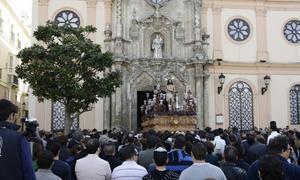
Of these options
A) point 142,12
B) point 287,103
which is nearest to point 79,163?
point 142,12

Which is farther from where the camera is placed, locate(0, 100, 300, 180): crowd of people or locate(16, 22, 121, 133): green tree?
locate(16, 22, 121, 133): green tree

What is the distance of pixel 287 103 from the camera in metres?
32.7

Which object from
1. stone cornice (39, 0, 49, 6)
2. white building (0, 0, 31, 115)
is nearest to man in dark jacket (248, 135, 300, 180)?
stone cornice (39, 0, 49, 6)

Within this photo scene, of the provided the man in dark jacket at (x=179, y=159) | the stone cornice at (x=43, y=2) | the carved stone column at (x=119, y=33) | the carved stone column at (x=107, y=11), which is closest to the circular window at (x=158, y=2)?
the carved stone column at (x=119, y=33)

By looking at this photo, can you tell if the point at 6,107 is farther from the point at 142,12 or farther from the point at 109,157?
the point at 142,12

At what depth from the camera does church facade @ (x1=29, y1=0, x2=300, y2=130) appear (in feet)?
98.7

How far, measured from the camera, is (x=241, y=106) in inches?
1265

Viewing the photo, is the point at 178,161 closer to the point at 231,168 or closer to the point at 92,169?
the point at 231,168

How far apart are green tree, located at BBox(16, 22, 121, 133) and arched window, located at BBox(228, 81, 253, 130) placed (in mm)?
12997

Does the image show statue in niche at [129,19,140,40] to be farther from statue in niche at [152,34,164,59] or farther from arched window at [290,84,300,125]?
arched window at [290,84,300,125]

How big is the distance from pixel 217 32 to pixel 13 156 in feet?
94.2

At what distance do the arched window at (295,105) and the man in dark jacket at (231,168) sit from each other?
89.5ft

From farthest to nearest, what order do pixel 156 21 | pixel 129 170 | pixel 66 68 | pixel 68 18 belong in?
pixel 156 21 < pixel 68 18 < pixel 66 68 < pixel 129 170

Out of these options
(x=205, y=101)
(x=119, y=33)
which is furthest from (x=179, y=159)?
(x=205, y=101)
